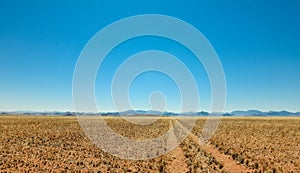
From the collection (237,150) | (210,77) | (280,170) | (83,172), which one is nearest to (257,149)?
(237,150)

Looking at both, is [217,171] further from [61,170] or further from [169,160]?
[61,170]

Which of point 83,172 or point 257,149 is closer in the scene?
point 83,172

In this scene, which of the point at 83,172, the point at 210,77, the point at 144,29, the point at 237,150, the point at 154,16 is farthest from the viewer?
the point at 237,150

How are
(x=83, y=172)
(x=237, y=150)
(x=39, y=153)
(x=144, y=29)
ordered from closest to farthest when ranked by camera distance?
(x=83, y=172), (x=144, y=29), (x=39, y=153), (x=237, y=150)

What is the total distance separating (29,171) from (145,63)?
11101 millimetres

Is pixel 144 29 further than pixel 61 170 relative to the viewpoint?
Yes

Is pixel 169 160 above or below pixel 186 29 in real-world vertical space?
below

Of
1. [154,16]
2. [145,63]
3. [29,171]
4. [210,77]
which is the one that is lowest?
[29,171]

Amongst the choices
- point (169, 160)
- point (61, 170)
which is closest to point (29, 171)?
point (61, 170)

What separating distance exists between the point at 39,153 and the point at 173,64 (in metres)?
11.0

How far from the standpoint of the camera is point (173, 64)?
24391mm

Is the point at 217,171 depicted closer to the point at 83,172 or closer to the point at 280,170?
the point at 280,170

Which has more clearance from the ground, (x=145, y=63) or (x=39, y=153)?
(x=145, y=63)

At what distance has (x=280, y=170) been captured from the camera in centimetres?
1673
